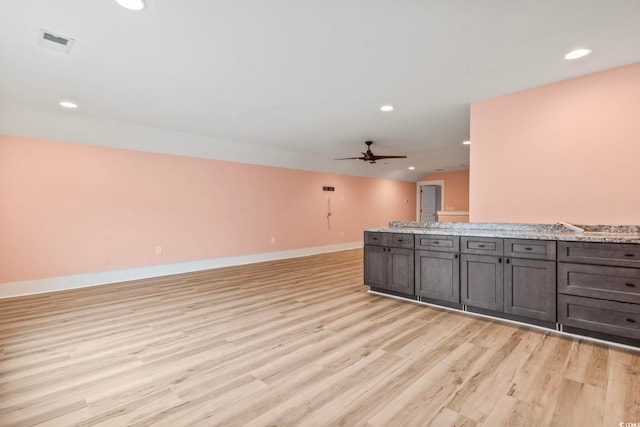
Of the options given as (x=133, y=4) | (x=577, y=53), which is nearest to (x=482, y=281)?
(x=577, y=53)

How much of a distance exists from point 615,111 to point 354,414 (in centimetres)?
378

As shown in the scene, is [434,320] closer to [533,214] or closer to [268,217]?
[533,214]

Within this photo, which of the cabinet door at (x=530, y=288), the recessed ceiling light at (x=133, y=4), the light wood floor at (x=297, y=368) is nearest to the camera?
the light wood floor at (x=297, y=368)

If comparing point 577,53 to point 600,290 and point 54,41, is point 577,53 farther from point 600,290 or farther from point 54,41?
point 54,41

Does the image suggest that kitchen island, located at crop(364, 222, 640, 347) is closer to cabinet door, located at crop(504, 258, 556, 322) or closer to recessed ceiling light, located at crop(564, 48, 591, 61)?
cabinet door, located at crop(504, 258, 556, 322)

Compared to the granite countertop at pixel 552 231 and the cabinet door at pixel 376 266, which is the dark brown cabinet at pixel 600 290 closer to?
the granite countertop at pixel 552 231

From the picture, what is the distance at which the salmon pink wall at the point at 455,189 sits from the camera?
10.5 m

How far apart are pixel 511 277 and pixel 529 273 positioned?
16 centimetres

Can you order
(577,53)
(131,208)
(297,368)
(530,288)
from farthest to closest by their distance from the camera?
(131,208)
(530,288)
(577,53)
(297,368)

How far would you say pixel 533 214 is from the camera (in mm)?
3506

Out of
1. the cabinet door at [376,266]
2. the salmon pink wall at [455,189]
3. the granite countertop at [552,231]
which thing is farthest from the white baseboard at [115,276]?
the salmon pink wall at [455,189]

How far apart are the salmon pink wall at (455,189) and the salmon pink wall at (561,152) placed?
7.10 meters

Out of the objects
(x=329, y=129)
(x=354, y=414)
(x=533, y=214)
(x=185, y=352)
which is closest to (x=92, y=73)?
(x=185, y=352)

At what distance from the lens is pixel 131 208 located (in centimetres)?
517
